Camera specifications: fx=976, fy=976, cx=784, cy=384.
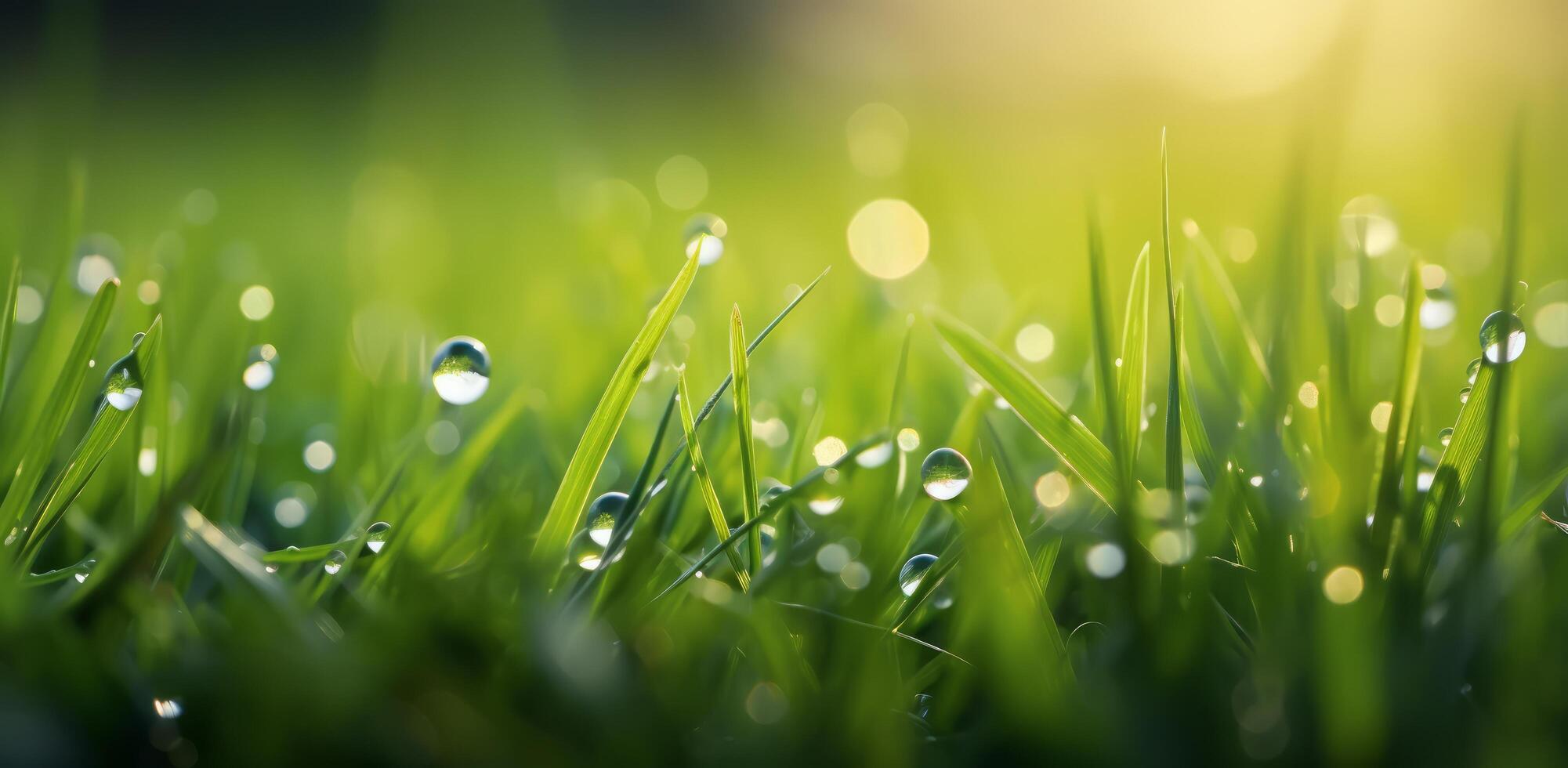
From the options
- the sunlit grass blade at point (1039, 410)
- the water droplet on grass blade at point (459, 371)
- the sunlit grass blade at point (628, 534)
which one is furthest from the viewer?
the water droplet on grass blade at point (459, 371)

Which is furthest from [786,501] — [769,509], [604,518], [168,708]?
[168,708]

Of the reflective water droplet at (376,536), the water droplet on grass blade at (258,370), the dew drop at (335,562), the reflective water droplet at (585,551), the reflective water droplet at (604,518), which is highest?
the water droplet on grass blade at (258,370)

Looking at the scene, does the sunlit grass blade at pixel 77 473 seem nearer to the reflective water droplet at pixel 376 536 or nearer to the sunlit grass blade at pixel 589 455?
the reflective water droplet at pixel 376 536

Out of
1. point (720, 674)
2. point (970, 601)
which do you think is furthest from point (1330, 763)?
point (720, 674)

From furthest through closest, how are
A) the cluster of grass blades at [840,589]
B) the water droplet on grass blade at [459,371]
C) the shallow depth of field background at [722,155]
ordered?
1. the shallow depth of field background at [722,155]
2. the water droplet on grass blade at [459,371]
3. the cluster of grass blades at [840,589]

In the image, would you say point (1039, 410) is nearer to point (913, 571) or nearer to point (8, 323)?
point (913, 571)

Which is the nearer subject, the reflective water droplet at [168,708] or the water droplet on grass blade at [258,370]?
the reflective water droplet at [168,708]

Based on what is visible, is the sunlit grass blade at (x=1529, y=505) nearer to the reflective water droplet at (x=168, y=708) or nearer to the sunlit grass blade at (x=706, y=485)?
the sunlit grass blade at (x=706, y=485)

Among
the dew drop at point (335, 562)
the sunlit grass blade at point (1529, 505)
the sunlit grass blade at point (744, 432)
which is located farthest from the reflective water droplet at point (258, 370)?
the sunlit grass blade at point (1529, 505)

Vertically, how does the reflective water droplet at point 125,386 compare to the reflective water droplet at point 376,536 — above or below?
above

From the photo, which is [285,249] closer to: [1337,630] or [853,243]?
[853,243]
